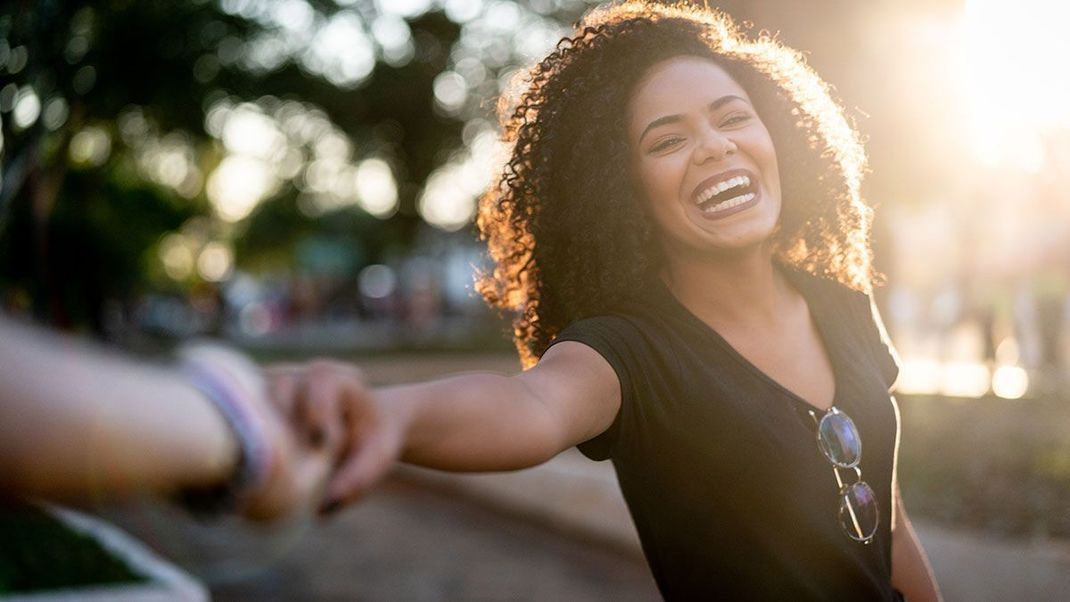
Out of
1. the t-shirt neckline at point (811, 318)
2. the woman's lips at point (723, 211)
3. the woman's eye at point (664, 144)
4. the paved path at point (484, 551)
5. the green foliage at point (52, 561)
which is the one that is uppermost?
the woman's eye at point (664, 144)

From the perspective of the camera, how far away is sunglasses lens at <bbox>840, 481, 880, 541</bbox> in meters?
1.97

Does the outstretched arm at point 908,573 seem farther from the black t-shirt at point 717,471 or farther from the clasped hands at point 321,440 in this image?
the clasped hands at point 321,440

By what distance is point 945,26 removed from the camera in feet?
25.4

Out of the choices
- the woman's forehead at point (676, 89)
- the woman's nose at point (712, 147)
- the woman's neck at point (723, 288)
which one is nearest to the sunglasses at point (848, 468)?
the woman's neck at point (723, 288)

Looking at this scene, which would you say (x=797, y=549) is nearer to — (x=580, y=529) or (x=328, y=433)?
(x=328, y=433)

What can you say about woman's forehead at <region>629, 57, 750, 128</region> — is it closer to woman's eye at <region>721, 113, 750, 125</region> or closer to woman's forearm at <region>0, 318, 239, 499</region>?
woman's eye at <region>721, 113, 750, 125</region>

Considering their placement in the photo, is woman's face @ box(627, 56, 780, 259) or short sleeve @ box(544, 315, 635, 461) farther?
woman's face @ box(627, 56, 780, 259)

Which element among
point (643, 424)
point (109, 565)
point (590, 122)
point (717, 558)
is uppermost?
point (590, 122)

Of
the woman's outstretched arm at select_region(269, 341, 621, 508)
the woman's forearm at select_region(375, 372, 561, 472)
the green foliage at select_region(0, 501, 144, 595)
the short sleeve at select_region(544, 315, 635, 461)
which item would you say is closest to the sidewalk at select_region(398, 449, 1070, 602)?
the green foliage at select_region(0, 501, 144, 595)

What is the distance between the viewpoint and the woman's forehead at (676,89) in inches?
82.8

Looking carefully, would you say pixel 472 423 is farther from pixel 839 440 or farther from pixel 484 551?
pixel 484 551

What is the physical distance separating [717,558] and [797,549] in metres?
0.13

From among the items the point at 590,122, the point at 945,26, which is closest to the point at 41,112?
the point at 945,26

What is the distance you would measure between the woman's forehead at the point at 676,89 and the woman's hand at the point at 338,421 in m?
1.24
